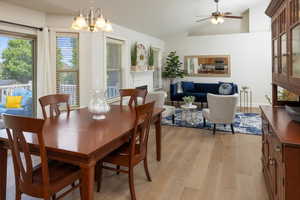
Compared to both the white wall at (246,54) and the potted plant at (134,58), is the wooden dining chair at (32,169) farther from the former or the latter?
the white wall at (246,54)

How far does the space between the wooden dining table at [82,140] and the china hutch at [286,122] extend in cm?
126

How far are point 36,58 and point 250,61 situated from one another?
6.89 meters

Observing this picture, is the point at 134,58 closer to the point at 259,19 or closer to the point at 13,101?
the point at 13,101

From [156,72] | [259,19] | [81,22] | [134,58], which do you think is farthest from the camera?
[156,72]

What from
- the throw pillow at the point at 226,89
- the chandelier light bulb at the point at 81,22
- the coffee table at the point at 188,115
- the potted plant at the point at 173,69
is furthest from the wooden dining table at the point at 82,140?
the potted plant at the point at 173,69

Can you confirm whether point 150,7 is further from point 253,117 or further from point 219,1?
point 253,117

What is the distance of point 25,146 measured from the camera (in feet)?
5.48

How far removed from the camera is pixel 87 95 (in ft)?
15.5

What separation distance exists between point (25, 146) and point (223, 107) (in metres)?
3.81

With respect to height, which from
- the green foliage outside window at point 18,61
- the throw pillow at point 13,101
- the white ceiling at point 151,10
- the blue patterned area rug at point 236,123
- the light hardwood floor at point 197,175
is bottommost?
the light hardwood floor at point 197,175

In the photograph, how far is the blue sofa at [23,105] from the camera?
4.09 metres

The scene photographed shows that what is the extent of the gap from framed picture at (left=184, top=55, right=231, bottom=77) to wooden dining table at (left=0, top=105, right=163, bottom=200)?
653cm

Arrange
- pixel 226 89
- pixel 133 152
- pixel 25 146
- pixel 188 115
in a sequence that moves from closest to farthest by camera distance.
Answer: pixel 25 146 → pixel 133 152 → pixel 188 115 → pixel 226 89

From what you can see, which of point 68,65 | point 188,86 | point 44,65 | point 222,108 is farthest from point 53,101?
point 188,86
